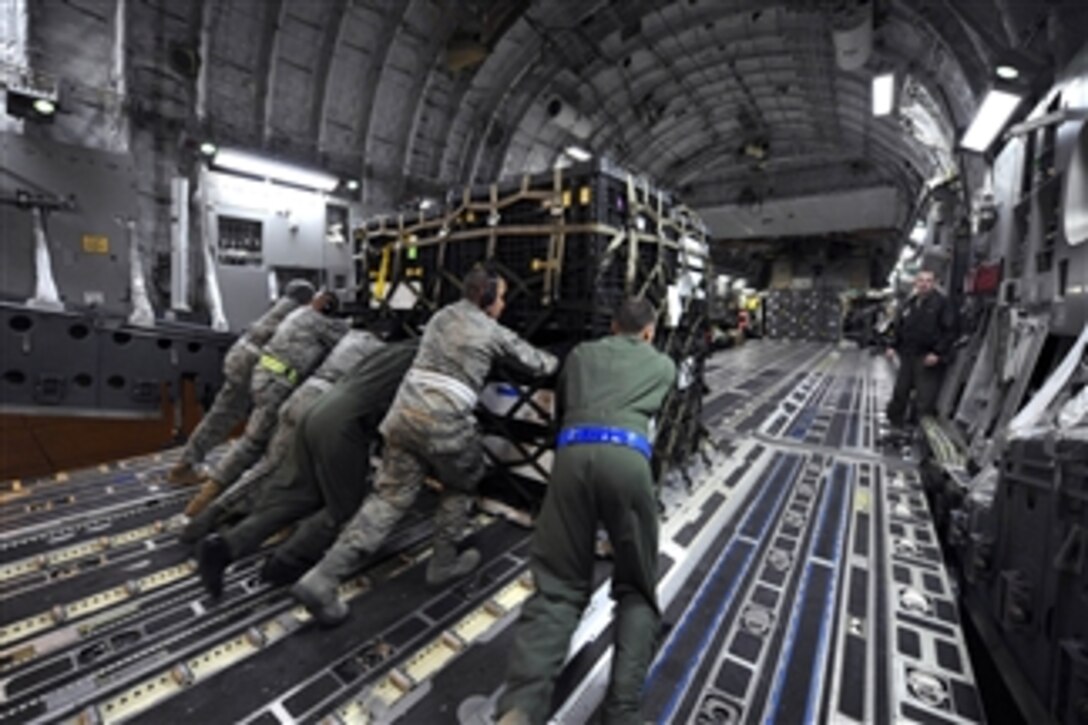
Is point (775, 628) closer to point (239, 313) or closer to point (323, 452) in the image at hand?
point (323, 452)

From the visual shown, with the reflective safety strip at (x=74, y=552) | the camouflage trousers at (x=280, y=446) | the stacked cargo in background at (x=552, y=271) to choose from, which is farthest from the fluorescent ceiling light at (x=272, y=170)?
the reflective safety strip at (x=74, y=552)

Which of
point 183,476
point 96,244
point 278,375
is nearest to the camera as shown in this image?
point 278,375

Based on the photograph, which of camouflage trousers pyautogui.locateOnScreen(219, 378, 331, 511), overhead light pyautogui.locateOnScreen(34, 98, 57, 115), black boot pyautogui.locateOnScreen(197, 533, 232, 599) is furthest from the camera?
overhead light pyautogui.locateOnScreen(34, 98, 57, 115)

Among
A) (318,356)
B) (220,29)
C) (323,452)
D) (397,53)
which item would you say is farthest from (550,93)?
(323,452)

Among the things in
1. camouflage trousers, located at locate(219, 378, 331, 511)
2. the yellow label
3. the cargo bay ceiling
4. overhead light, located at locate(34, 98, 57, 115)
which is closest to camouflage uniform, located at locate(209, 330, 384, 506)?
camouflage trousers, located at locate(219, 378, 331, 511)

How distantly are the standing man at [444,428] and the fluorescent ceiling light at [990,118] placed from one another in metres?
5.58

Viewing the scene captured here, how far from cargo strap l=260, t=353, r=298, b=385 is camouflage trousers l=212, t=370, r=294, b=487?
0.10ft

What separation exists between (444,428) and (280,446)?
1.47 meters

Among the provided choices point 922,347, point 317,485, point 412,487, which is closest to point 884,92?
point 922,347

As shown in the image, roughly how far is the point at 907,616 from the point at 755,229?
23.2 metres

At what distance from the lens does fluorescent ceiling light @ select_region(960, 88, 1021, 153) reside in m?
4.49

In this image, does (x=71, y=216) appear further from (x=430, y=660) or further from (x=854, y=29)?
(x=854, y=29)

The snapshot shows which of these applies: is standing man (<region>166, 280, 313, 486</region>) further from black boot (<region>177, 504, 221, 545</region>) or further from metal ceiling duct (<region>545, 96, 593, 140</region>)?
metal ceiling duct (<region>545, 96, 593, 140</region>)

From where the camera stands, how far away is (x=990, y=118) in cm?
480
